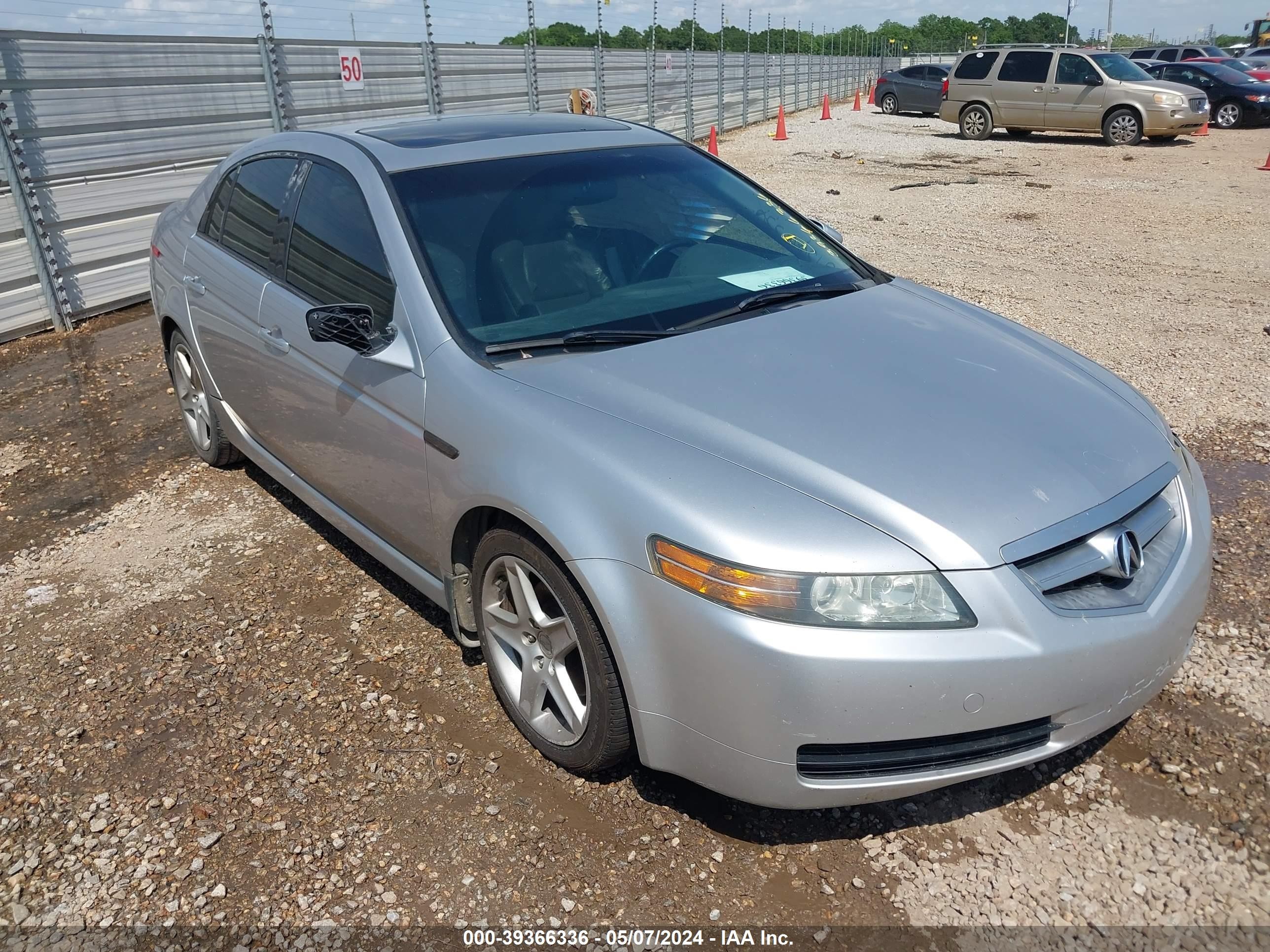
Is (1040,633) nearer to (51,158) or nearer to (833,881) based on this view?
(833,881)

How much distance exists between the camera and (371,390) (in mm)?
3143

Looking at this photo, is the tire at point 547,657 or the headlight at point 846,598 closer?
the headlight at point 846,598

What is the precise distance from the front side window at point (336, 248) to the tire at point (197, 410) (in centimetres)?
134

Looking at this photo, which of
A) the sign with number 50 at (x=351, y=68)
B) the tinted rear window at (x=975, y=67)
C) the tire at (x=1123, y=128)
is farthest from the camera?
the tinted rear window at (x=975, y=67)

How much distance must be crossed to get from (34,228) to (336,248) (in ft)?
20.1

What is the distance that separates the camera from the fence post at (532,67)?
16.1 metres

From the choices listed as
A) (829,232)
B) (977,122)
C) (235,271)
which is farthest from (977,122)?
(235,271)

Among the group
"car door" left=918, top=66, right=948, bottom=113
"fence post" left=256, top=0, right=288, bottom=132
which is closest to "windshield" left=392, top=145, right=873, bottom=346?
"fence post" left=256, top=0, right=288, bottom=132

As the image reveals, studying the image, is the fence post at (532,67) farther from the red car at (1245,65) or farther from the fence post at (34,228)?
the red car at (1245,65)

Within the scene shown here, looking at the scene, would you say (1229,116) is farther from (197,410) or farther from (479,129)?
(197,410)

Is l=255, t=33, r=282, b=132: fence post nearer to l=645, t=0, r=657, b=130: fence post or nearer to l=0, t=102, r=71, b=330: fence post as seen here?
l=0, t=102, r=71, b=330: fence post

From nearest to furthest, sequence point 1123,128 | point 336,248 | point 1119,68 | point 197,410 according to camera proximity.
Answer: point 336,248, point 197,410, point 1123,128, point 1119,68

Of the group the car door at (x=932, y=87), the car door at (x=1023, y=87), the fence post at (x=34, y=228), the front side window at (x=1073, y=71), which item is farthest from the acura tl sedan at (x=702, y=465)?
the car door at (x=932, y=87)

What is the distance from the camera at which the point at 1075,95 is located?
1877 cm
